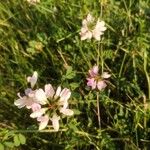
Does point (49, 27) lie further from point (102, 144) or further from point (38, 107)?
point (38, 107)

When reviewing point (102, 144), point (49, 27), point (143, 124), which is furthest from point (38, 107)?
point (49, 27)

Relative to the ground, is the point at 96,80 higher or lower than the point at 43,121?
higher

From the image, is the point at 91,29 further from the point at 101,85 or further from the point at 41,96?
the point at 41,96

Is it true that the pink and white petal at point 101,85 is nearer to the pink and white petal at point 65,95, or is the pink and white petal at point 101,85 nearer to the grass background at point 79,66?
the grass background at point 79,66

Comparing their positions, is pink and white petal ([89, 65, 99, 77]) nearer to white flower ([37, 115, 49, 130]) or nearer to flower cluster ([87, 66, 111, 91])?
flower cluster ([87, 66, 111, 91])

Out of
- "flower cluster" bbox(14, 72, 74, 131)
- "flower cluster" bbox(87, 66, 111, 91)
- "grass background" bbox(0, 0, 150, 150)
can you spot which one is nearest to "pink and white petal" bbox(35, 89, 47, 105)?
"flower cluster" bbox(14, 72, 74, 131)

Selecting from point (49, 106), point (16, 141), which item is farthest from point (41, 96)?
point (16, 141)

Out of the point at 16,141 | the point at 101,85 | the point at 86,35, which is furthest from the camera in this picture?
the point at 86,35
